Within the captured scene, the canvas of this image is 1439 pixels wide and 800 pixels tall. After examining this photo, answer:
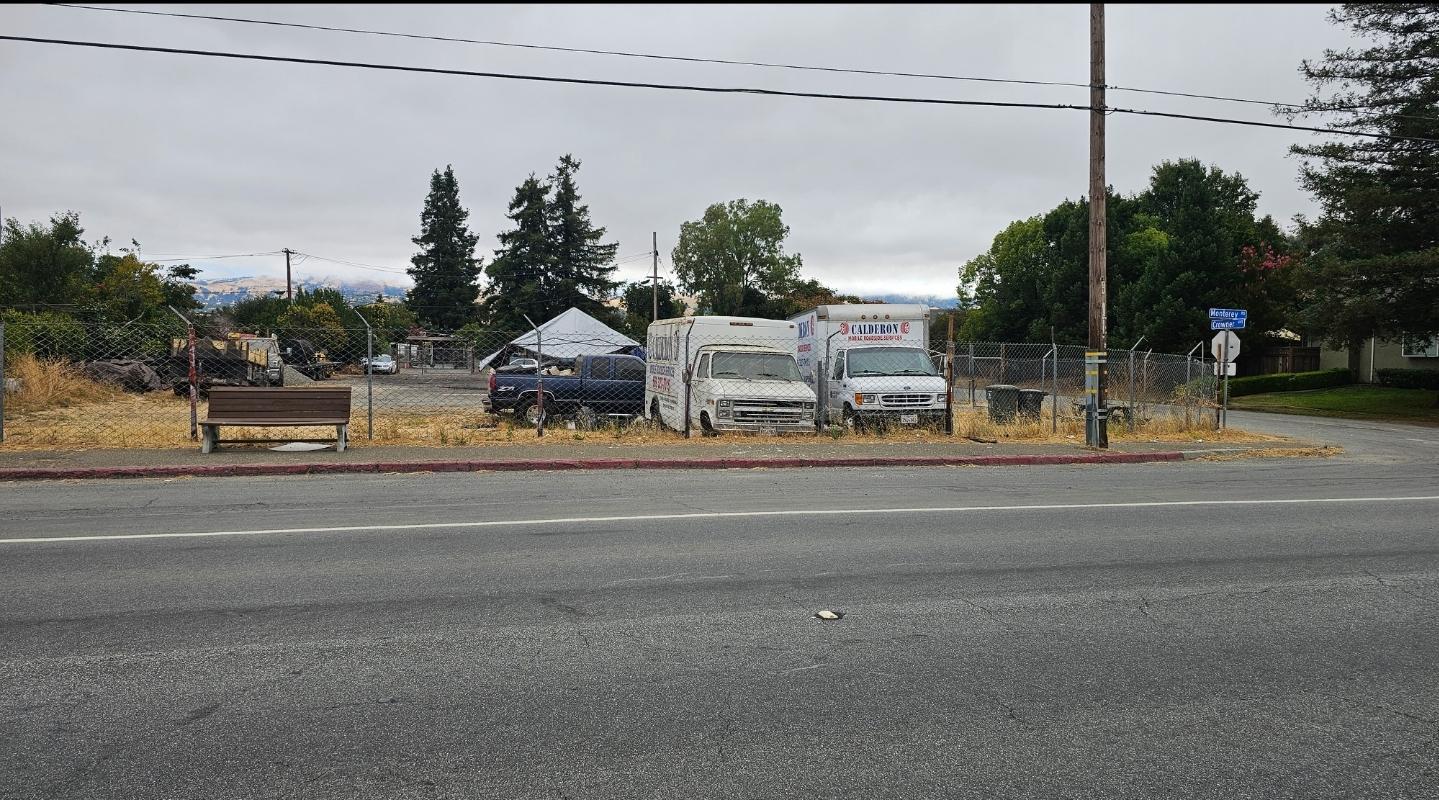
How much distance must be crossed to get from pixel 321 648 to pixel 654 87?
36.2 feet

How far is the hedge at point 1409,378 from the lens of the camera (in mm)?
36991

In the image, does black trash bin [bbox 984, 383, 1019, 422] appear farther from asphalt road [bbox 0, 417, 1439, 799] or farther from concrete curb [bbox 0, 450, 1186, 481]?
asphalt road [bbox 0, 417, 1439, 799]

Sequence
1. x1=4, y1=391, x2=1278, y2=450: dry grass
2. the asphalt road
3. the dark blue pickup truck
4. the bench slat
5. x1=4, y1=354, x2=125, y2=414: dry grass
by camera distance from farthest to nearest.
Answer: x1=4, y1=354, x2=125, y2=414: dry grass
the dark blue pickup truck
x1=4, y1=391, x2=1278, y2=450: dry grass
the bench slat
the asphalt road

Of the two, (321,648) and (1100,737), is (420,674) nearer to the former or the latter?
(321,648)

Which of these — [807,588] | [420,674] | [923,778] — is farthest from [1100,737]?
[420,674]

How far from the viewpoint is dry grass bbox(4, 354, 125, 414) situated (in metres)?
20.2

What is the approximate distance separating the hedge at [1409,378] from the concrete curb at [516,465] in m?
30.5

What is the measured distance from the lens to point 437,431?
56.2 ft

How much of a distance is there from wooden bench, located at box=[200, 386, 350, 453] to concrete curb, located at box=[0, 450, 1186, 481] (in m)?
1.29

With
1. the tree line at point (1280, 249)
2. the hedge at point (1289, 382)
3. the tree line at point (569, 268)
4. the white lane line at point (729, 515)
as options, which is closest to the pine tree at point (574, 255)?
the tree line at point (569, 268)

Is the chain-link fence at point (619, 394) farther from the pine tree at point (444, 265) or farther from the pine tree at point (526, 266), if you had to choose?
the pine tree at point (444, 265)

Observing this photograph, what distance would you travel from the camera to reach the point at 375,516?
8.74 meters

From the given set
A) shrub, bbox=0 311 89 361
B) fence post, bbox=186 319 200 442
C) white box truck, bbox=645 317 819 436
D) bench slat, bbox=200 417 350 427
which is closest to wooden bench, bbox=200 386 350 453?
bench slat, bbox=200 417 350 427

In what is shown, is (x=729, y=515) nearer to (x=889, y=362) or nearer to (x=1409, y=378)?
(x=889, y=362)
